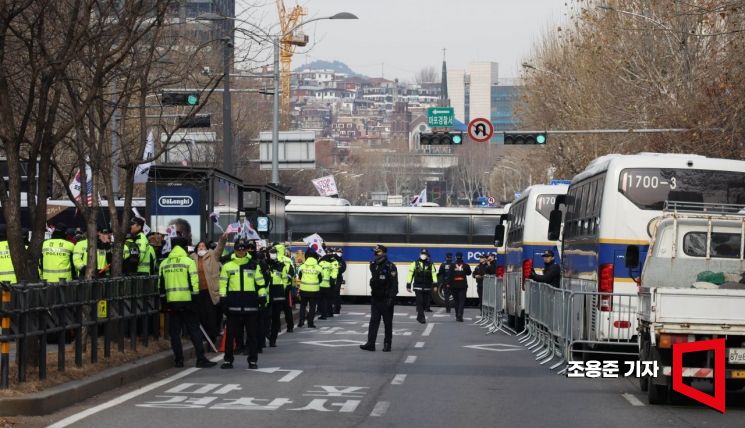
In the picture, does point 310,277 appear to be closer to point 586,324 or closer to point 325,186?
point 586,324

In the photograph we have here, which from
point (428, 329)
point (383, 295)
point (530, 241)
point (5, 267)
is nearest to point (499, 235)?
point (530, 241)

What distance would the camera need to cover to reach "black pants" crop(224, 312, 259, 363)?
66.9 feet

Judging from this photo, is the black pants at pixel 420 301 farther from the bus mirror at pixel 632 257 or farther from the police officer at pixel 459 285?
the bus mirror at pixel 632 257

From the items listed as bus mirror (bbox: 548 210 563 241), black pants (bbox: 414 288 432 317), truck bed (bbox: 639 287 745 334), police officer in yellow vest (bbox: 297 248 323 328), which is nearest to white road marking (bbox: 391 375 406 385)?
truck bed (bbox: 639 287 745 334)

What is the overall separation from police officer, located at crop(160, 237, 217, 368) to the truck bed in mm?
7363

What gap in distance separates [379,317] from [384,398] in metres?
8.60

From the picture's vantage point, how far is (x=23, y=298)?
575 inches

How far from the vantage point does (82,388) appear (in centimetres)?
1569

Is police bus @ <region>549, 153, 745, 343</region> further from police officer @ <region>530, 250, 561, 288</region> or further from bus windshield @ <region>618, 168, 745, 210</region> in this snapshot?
police officer @ <region>530, 250, 561, 288</region>

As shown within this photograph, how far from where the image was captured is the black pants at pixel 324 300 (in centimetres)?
3719

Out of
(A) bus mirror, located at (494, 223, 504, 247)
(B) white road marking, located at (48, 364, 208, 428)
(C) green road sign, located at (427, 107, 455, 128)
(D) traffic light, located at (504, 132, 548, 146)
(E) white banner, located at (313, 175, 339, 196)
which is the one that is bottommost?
(B) white road marking, located at (48, 364, 208, 428)

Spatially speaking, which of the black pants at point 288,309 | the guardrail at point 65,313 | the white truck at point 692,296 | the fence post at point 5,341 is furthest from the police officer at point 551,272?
the fence post at point 5,341

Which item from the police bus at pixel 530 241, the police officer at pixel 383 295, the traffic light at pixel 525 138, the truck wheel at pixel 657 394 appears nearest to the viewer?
the truck wheel at pixel 657 394

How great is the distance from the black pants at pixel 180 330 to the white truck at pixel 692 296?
6313mm
